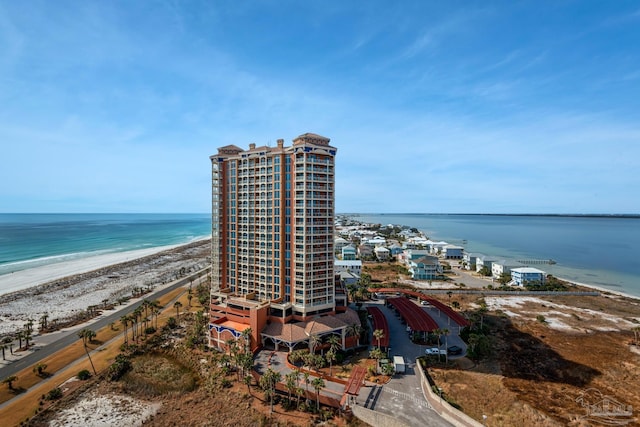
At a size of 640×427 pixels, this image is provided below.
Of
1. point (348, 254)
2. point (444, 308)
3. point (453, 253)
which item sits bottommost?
point (444, 308)

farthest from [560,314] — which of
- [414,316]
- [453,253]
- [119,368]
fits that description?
[119,368]

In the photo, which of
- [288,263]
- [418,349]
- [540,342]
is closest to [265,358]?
[288,263]

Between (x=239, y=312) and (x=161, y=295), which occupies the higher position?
(x=239, y=312)

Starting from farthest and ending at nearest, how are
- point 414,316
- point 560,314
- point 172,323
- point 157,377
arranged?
1. point 560,314
2. point 172,323
3. point 414,316
4. point 157,377

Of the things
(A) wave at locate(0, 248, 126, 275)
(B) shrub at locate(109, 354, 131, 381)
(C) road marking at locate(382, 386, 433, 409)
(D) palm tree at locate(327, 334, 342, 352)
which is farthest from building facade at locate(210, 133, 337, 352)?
(A) wave at locate(0, 248, 126, 275)

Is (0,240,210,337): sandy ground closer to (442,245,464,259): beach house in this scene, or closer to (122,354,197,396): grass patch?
(122,354,197,396): grass patch

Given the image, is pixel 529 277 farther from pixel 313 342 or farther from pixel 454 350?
pixel 313 342

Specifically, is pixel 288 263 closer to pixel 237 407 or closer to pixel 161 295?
pixel 237 407

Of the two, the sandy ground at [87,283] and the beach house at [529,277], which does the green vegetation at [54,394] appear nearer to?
the sandy ground at [87,283]
